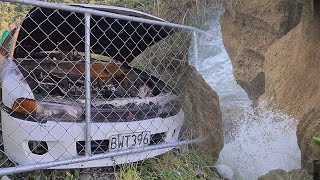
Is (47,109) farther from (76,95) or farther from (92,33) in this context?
(92,33)

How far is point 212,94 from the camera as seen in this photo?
405 centimetres

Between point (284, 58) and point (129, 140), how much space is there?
1605 mm

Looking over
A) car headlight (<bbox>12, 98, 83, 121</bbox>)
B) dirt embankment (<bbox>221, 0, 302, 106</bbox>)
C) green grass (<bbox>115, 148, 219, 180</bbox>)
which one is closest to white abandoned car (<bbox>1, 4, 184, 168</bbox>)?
car headlight (<bbox>12, 98, 83, 121</bbox>)

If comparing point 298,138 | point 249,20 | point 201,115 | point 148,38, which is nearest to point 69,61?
point 148,38

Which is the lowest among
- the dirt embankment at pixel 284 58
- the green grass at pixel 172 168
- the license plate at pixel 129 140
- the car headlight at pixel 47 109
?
the green grass at pixel 172 168

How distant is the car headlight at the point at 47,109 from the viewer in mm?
2984

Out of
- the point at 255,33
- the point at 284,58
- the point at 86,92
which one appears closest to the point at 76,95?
the point at 86,92

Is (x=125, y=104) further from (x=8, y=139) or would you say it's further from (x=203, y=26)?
(x=203, y=26)

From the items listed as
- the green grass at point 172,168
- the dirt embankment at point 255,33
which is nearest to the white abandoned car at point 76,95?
the green grass at point 172,168

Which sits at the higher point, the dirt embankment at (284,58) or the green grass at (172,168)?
the dirt embankment at (284,58)

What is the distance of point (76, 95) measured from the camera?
11.5 feet

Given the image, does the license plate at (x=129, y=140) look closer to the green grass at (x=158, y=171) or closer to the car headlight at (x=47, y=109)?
the green grass at (x=158, y=171)

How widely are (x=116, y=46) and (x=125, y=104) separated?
3.64ft

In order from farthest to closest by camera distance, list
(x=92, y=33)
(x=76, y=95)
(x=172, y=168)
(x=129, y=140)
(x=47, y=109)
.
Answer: (x=92, y=33), (x=172, y=168), (x=76, y=95), (x=129, y=140), (x=47, y=109)
